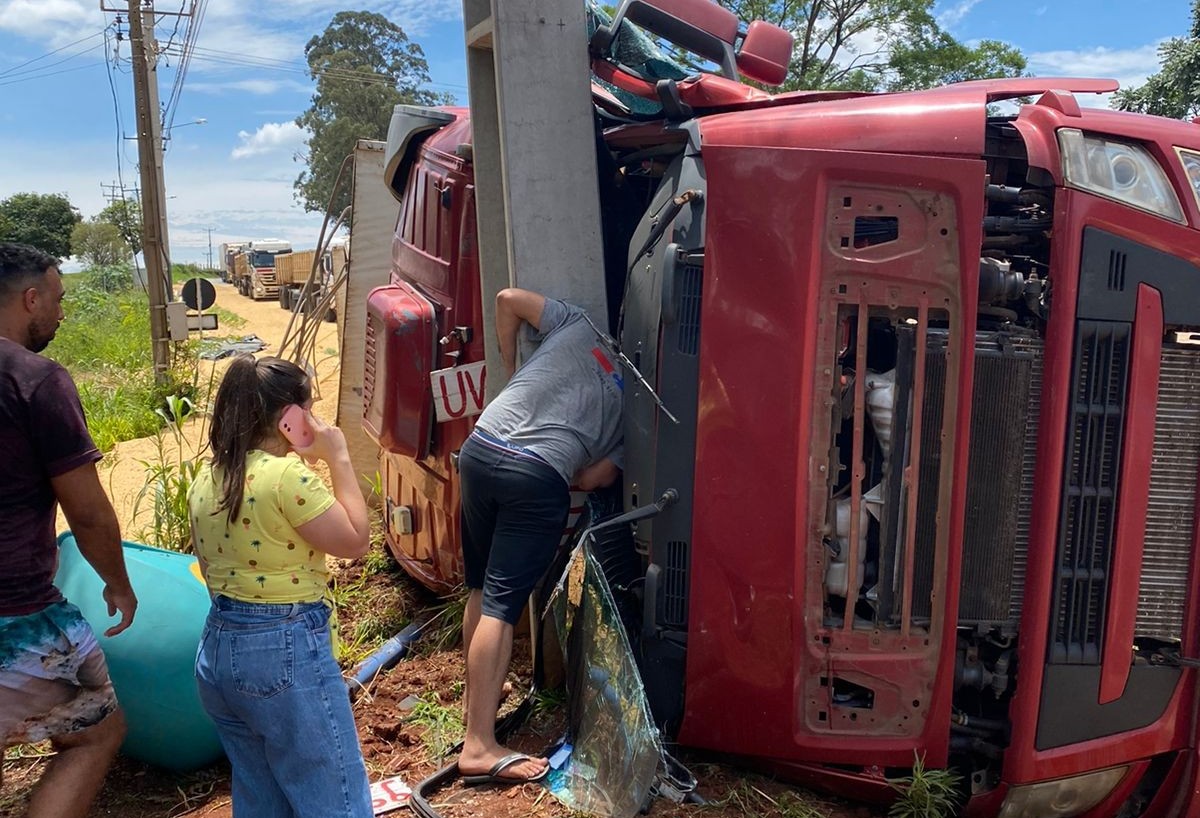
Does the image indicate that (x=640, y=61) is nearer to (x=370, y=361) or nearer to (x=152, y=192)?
(x=370, y=361)

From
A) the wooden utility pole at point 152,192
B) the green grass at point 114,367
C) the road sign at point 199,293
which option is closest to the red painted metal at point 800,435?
the green grass at point 114,367

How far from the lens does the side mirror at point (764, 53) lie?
4242 mm

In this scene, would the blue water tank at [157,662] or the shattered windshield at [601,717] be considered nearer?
the shattered windshield at [601,717]

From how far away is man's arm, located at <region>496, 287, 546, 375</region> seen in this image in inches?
137

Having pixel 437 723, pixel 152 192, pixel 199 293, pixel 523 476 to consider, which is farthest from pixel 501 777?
pixel 152 192

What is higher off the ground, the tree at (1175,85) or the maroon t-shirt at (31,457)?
the tree at (1175,85)

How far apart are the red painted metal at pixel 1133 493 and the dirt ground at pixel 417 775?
86 cm

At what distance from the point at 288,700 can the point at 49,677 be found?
0.98 metres

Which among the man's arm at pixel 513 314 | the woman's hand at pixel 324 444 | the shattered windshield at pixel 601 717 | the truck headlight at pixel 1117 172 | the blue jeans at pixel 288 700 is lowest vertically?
the shattered windshield at pixel 601 717

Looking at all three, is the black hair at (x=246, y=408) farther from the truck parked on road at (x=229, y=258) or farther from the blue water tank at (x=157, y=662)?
the truck parked on road at (x=229, y=258)

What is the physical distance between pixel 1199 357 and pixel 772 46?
7.56ft

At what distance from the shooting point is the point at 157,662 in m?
3.43

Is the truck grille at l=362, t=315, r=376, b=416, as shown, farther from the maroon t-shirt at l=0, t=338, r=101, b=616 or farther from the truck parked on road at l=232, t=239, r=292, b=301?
the truck parked on road at l=232, t=239, r=292, b=301

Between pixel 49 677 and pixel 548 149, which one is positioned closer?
pixel 49 677
